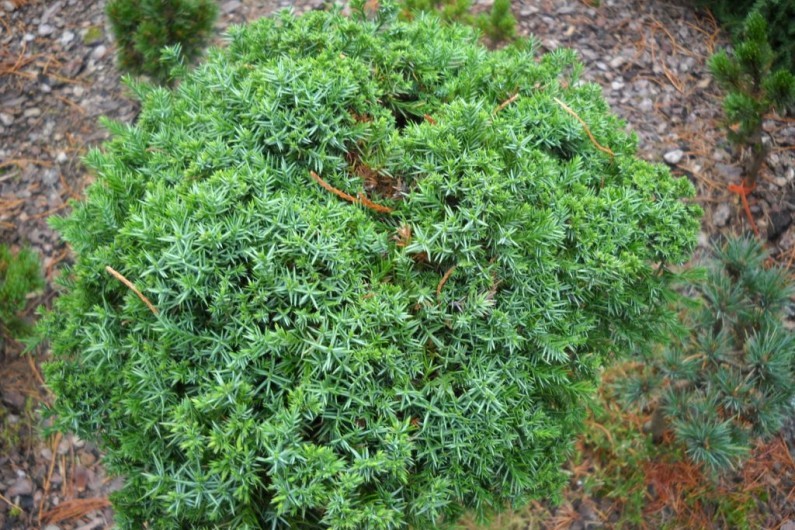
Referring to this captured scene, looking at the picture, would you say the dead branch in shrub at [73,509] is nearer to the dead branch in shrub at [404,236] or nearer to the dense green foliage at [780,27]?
the dead branch in shrub at [404,236]

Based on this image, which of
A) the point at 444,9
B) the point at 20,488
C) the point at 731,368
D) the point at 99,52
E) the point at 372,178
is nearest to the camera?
the point at 372,178

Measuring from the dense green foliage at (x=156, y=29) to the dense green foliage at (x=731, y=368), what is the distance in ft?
9.76

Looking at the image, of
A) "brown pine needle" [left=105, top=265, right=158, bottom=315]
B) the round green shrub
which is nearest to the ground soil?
the round green shrub

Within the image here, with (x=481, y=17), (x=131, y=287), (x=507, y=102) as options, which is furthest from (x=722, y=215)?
(x=131, y=287)

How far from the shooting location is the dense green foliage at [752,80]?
10.4 ft

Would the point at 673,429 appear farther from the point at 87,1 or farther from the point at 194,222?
the point at 87,1

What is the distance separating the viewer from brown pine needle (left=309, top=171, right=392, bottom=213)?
6.90ft

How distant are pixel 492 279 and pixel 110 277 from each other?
1245 mm

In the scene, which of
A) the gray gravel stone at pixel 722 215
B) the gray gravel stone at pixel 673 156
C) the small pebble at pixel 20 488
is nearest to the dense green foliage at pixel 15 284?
the small pebble at pixel 20 488

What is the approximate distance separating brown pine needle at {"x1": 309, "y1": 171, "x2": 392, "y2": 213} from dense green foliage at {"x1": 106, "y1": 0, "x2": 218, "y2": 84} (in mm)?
1860

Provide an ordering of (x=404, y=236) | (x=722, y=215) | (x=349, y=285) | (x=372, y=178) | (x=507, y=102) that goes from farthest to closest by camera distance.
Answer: (x=722, y=215) < (x=507, y=102) < (x=372, y=178) < (x=404, y=236) < (x=349, y=285)

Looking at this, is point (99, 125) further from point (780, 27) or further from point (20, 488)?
point (780, 27)

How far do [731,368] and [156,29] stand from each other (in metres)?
3.41

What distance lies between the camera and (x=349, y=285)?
1931 mm
